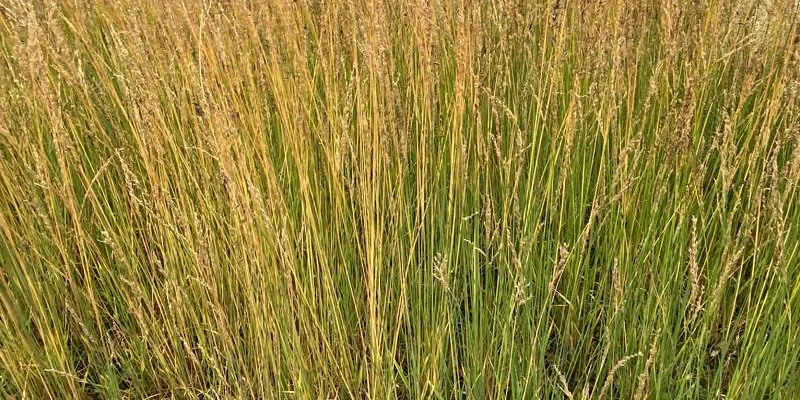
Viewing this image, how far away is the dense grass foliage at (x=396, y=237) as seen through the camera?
121cm

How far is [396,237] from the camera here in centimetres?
133

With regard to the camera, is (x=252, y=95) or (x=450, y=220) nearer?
(x=450, y=220)

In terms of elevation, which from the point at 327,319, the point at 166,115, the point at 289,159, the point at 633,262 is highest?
the point at 166,115

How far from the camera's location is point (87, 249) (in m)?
1.52

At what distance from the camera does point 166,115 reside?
5.28ft

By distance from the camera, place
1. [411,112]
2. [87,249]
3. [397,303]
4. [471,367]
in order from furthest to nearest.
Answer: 1. [411,112]
2. [87,249]
3. [397,303]
4. [471,367]

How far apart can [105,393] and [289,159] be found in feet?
2.36

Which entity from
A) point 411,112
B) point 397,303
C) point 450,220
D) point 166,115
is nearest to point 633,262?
point 450,220

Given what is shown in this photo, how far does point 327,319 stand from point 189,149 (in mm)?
531

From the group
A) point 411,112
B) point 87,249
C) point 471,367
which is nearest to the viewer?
point 471,367

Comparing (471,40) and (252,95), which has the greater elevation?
(471,40)

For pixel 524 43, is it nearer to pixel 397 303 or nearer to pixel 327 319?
pixel 397 303

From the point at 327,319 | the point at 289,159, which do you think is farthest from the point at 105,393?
the point at 289,159

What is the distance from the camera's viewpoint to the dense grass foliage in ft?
3.97
